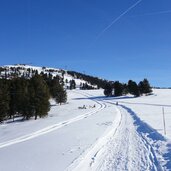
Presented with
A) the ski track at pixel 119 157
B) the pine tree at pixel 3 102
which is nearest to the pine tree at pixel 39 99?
the pine tree at pixel 3 102

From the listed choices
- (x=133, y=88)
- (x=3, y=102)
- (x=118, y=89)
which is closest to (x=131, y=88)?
(x=133, y=88)

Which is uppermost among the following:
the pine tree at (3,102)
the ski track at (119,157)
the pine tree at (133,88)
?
the pine tree at (133,88)

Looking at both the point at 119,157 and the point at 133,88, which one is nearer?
the point at 119,157

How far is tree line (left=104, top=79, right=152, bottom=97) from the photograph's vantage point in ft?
382

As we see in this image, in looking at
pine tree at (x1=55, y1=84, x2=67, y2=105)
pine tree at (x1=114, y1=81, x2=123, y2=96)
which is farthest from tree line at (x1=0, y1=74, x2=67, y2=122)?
pine tree at (x1=114, y1=81, x2=123, y2=96)

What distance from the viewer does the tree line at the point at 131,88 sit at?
382 feet

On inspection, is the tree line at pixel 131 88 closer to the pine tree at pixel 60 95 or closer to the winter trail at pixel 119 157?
the pine tree at pixel 60 95

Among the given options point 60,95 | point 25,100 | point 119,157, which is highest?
point 60,95

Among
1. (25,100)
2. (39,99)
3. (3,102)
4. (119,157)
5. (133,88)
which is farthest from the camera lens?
(133,88)

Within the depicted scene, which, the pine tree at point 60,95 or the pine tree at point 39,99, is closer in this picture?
the pine tree at point 39,99

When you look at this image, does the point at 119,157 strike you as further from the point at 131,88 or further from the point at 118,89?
the point at 118,89

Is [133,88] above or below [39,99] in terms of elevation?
above

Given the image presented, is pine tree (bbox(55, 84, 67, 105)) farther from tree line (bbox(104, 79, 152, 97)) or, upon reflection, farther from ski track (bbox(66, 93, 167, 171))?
ski track (bbox(66, 93, 167, 171))

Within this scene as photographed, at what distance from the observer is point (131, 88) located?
119562mm
